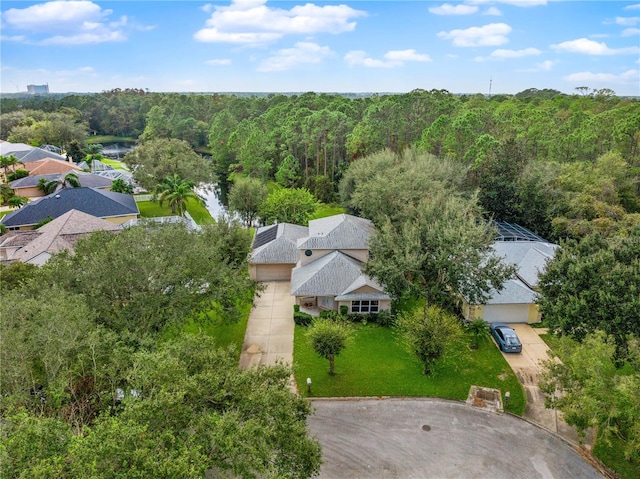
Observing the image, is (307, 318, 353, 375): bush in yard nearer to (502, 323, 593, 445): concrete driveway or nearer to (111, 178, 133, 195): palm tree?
(502, 323, 593, 445): concrete driveway

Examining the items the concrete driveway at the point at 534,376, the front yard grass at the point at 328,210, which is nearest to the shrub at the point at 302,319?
the concrete driveway at the point at 534,376

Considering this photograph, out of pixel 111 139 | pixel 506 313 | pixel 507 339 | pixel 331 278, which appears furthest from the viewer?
pixel 111 139

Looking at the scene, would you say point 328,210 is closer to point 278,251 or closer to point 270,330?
point 278,251

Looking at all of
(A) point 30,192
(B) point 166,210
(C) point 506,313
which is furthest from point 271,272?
(A) point 30,192

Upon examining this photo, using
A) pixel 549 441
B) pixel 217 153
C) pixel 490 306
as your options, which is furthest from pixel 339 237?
pixel 217 153

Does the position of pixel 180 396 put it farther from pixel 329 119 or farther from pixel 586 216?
pixel 329 119

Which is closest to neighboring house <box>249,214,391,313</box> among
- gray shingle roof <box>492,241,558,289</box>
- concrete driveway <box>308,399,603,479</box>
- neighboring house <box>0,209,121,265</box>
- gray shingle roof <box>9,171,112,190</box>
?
concrete driveway <box>308,399,603,479</box>
